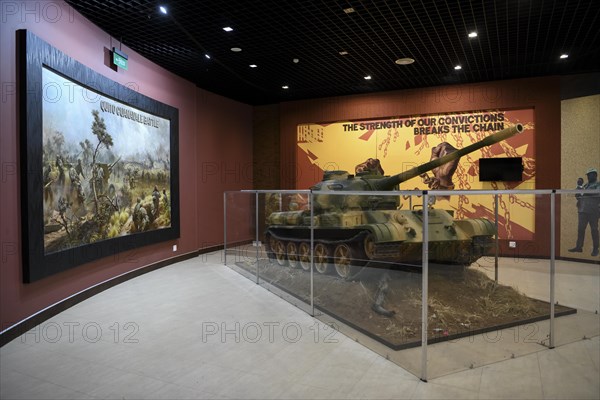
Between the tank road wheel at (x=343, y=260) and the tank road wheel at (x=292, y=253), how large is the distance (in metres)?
1.02

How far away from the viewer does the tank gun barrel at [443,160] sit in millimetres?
6104

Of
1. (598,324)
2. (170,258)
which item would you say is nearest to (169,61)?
(170,258)

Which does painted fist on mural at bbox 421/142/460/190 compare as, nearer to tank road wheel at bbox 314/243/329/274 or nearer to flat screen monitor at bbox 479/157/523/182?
flat screen monitor at bbox 479/157/523/182

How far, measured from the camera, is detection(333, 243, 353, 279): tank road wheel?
5332 mm

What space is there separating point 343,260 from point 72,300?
3649mm

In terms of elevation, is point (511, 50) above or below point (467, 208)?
above

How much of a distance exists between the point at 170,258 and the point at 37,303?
12.6 feet

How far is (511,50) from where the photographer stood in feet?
25.5

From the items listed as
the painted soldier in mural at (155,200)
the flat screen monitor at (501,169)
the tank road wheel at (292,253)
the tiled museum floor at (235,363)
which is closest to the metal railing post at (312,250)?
the tiled museum floor at (235,363)

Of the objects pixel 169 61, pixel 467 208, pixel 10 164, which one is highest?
pixel 169 61

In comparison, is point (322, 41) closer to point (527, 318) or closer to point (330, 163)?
point (330, 163)

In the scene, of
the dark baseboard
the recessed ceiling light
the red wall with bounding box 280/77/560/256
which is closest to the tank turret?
the recessed ceiling light

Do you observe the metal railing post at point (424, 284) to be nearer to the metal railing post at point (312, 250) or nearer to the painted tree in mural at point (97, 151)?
the metal railing post at point (312, 250)

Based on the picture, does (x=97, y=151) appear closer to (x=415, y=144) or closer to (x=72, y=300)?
(x=72, y=300)
